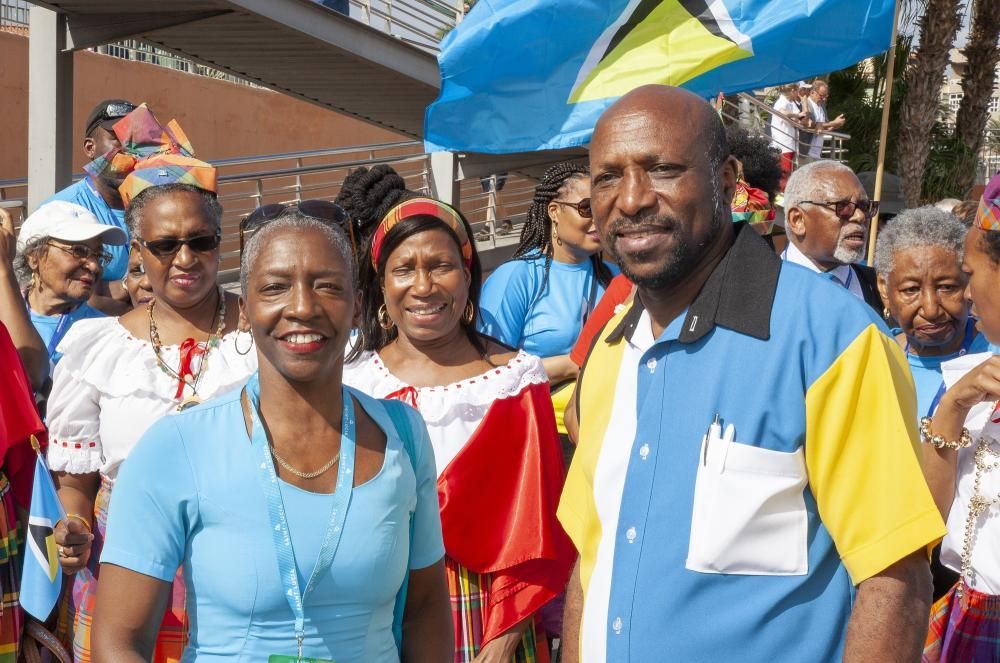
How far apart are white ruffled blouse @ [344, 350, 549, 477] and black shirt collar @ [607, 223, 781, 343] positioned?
1498 millimetres

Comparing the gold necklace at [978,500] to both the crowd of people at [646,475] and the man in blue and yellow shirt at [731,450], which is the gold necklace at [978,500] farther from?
the man in blue and yellow shirt at [731,450]

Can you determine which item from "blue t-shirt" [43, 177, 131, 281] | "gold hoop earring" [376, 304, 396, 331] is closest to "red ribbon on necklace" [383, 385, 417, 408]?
"gold hoop earring" [376, 304, 396, 331]

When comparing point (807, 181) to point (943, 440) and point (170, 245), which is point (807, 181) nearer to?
point (943, 440)

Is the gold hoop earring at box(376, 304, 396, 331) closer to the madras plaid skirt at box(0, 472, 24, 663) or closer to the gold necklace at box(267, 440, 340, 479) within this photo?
the madras plaid skirt at box(0, 472, 24, 663)

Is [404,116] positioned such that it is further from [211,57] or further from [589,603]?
[589,603]

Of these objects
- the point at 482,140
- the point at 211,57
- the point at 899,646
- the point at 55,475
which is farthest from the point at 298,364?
the point at 211,57

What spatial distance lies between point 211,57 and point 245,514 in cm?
1112

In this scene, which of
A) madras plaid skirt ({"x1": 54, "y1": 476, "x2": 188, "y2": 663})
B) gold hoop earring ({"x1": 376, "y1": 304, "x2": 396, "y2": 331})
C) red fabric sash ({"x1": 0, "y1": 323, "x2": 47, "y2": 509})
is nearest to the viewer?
madras plaid skirt ({"x1": 54, "y1": 476, "x2": 188, "y2": 663})

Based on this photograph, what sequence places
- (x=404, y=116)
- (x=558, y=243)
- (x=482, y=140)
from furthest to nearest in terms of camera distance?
1. (x=404, y=116)
2. (x=482, y=140)
3. (x=558, y=243)

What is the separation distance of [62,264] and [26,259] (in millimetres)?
295

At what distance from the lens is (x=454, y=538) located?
378 centimetres

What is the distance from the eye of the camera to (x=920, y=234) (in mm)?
4418

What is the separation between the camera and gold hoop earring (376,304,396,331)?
13.8 feet

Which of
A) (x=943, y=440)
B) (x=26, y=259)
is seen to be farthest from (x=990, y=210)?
(x=26, y=259)
